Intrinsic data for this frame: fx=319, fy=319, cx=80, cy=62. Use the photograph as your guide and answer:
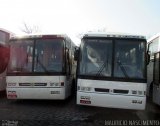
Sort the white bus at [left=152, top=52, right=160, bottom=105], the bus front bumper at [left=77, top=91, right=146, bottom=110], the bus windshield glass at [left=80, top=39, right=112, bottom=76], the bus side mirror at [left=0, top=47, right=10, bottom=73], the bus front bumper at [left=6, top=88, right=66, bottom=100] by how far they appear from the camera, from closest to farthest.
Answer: the bus front bumper at [left=77, top=91, right=146, bottom=110], the bus windshield glass at [left=80, top=39, right=112, bottom=76], the white bus at [left=152, top=52, right=160, bottom=105], the bus front bumper at [left=6, top=88, right=66, bottom=100], the bus side mirror at [left=0, top=47, right=10, bottom=73]

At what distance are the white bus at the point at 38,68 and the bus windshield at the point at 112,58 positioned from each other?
1.64m

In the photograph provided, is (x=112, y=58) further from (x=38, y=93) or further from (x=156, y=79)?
(x=38, y=93)

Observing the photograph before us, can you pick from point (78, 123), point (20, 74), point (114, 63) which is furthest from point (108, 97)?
point (20, 74)

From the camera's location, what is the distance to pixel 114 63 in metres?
12.0

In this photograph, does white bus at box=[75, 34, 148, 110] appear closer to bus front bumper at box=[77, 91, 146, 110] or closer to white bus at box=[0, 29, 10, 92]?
bus front bumper at box=[77, 91, 146, 110]

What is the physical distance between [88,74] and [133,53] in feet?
6.10

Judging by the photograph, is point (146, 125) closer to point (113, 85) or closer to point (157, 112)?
point (113, 85)

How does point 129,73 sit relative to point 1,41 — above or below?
below

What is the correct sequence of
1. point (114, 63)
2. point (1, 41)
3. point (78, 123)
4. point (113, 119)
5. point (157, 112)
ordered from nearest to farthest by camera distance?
point (78, 123) < point (113, 119) < point (114, 63) < point (157, 112) < point (1, 41)

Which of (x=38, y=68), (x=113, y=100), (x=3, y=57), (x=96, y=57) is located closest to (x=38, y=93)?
(x=38, y=68)

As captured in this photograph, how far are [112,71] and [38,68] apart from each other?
11.0 ft

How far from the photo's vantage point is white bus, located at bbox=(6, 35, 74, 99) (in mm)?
13297

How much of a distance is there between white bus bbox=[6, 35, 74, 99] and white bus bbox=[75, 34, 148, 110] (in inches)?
59.6

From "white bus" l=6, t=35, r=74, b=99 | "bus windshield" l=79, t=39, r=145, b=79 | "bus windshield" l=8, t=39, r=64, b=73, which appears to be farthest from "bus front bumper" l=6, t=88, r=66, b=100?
"bus windshield" l=79, t=39, r=145, b=79
